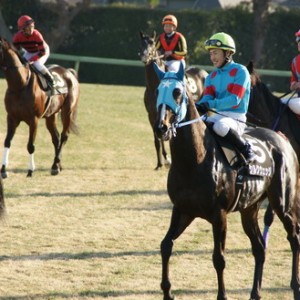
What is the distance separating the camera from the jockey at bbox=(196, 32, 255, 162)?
22.3 feet

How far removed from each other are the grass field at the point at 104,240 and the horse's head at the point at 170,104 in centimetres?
182

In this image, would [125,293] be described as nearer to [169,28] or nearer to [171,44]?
A: [171,44]

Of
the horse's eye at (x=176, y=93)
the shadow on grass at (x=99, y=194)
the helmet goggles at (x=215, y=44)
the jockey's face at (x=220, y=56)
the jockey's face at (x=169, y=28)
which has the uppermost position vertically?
the helmet goggles at (x=215, y=44)

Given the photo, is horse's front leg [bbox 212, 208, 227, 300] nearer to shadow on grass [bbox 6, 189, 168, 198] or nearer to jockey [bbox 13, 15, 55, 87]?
shadow on grass [bbox 6, 189, 168, 198]

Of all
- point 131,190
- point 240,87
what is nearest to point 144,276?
point 240,87

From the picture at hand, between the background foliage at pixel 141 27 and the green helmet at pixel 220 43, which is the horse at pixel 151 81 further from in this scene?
the background foliage at pixel 141 27

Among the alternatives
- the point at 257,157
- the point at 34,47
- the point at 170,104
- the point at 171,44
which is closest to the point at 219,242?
the point at 257,157

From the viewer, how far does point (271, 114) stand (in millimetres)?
9461

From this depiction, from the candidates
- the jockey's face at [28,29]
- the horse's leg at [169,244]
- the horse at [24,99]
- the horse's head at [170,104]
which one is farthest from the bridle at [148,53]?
the horse's head at [170,104]

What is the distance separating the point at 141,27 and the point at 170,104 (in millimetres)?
27055

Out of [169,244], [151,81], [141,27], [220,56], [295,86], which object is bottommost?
[141,27]

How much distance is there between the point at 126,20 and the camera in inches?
1288

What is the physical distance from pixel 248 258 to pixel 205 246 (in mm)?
653

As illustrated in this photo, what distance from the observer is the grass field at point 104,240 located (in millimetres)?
7348
